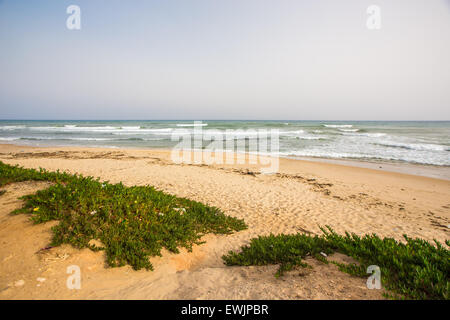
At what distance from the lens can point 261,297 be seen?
2.63 metres

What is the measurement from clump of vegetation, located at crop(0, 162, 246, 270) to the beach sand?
0.17 m

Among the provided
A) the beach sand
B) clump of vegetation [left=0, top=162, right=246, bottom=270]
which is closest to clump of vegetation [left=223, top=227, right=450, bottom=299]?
the beach sand

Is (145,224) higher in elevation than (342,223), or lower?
higher

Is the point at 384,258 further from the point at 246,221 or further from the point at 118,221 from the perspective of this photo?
the point at 118,221

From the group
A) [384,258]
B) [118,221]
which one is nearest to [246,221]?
[118,221]

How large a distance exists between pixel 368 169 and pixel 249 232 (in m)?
12.3

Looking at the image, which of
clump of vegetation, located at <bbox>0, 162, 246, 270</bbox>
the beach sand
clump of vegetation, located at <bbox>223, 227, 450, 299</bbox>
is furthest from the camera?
clump of vegetation, located at <bbox>0, 162, 246, 270</bbox>

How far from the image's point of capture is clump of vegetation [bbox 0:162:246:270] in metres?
3.60

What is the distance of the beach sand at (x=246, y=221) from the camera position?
2.77m

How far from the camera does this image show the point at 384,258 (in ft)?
10.3

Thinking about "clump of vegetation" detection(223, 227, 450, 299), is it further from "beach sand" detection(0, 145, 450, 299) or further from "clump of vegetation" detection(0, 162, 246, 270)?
"clump of vegetation" detection(0, 162, 246, 270)

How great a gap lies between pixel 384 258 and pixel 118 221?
442 centimetres
